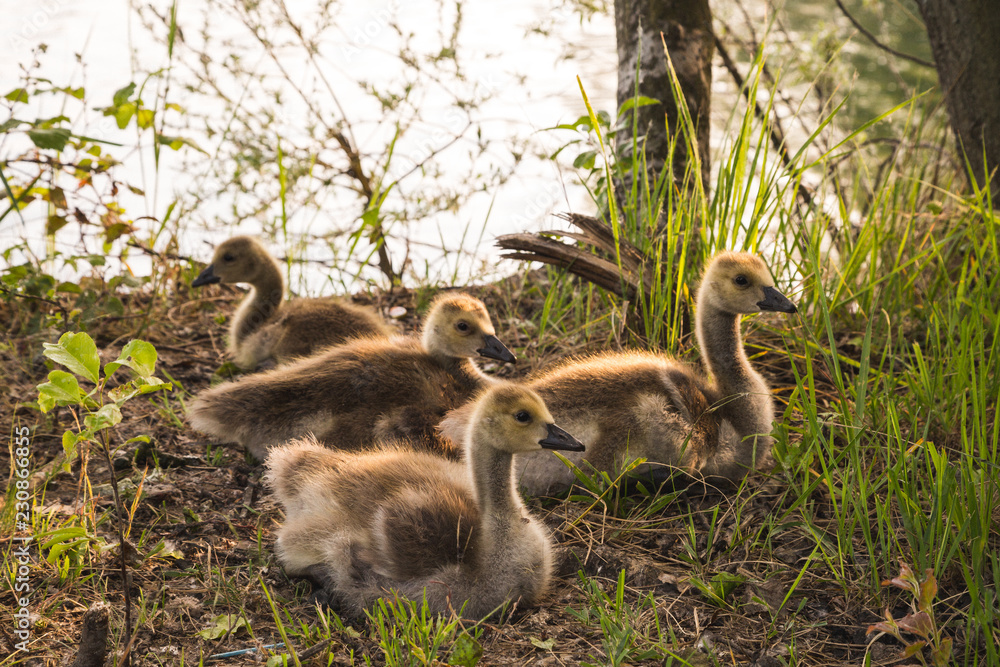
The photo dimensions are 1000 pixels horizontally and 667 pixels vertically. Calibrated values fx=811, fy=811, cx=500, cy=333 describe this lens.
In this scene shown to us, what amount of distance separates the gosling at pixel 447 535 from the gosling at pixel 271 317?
5.66 ft

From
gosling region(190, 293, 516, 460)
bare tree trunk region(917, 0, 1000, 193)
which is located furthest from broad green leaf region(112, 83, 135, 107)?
bare tree trunk region(917, 0, 1000, 193)

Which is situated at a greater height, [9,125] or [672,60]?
[672,60]

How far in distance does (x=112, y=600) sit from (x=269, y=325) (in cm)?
219

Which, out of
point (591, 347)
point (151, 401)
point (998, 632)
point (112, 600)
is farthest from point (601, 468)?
point (151, 401)

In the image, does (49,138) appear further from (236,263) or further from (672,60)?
(672,60)

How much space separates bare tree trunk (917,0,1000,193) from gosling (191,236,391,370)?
153 inches

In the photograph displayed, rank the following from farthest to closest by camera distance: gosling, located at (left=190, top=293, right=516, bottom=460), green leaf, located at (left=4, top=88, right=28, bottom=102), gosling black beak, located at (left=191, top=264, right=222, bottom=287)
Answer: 1. gosling black beak, located at (left=191, top=264, right=222, bottom=287)
2. green leaf, located at (left=4, top=88, right=28, bottom=102)
3. gosling, located at (left=190, top=293, right=516, bottom=460)

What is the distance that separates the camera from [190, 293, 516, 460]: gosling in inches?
146

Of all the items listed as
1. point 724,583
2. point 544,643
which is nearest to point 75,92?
point 544,643

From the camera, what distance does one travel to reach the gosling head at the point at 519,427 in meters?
2.82

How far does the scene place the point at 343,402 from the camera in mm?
3781

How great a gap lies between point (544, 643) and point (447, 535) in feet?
1.62

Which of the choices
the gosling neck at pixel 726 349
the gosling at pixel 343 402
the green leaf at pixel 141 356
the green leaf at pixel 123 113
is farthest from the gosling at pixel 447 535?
the green leaf at pixel 123 113

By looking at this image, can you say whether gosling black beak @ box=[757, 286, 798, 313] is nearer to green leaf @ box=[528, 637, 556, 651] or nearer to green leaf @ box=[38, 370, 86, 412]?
green leaf @ box=[528, 637, 556, 651]
